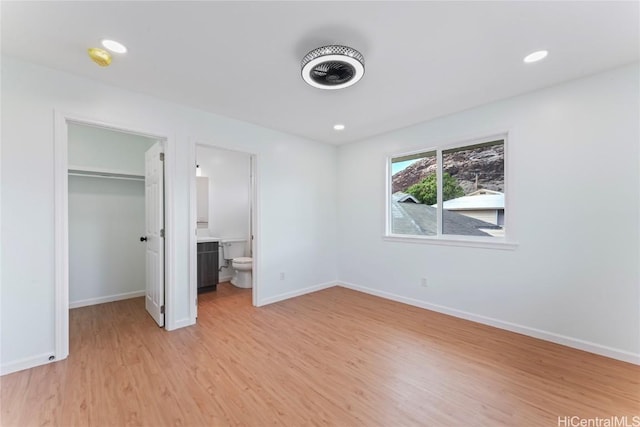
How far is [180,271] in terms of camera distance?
3.02 meters

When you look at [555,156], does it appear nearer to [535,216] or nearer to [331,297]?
[535,216]

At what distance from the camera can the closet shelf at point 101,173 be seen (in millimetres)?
3461

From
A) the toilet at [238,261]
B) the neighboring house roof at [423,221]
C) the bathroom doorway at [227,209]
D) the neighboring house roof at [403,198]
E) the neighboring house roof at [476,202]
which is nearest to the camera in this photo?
the neighboring house roof at [476,202]

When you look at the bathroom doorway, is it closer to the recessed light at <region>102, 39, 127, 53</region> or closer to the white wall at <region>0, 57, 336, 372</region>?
the white wall at <region>0, 57, 336, 372</region>

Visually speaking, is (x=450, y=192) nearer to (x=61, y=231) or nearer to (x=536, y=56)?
(x=536, y=56)

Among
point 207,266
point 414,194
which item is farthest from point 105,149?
point 414,194

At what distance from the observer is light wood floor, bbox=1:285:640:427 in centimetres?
169

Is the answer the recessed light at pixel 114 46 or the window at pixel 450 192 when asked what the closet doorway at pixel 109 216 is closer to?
the recessed light at pixel 114 46

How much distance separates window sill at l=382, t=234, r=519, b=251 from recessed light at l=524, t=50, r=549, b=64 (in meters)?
1.75

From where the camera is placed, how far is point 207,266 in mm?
4348

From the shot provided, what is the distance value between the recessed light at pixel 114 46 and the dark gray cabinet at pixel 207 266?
2.88 meters

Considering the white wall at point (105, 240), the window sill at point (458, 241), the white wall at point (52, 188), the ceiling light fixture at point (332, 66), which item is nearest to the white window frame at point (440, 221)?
the window sill at point (458, 241)

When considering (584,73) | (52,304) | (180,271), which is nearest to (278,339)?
(180,271)

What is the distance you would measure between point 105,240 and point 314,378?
3.65 metres
